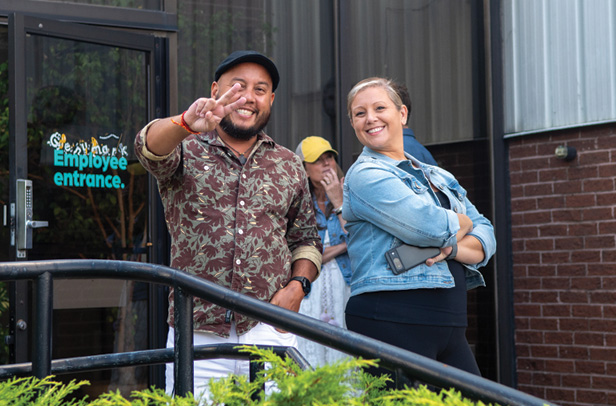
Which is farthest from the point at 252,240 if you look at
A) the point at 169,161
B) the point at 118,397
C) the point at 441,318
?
the point at 118,397

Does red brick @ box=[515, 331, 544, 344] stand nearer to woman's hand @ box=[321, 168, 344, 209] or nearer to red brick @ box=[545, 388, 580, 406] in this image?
red brick @ box=[545, 388, 580, 406]

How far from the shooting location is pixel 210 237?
119 inches

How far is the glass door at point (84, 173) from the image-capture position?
172 inches

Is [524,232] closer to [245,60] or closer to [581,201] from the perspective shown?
[581,201]

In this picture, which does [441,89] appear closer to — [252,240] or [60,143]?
[60,143]

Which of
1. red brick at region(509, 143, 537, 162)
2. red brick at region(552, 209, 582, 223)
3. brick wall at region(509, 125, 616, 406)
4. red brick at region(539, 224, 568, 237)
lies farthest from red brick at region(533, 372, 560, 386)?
red brick at region(509, 143, 537, 162)

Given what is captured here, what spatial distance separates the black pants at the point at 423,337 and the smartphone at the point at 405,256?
0.20m

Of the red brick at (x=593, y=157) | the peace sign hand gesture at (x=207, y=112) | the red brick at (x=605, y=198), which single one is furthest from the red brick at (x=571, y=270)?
the peace sign hand gesture at (x=207, y=112)

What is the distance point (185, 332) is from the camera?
6.22 ft

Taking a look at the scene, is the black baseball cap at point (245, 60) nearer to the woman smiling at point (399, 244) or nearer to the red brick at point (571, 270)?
the woman smiling at point (399, 244)

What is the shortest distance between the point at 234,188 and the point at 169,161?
0.30m

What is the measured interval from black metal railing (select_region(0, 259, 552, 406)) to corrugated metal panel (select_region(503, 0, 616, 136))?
4425 mm

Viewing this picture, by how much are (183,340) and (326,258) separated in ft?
9.42

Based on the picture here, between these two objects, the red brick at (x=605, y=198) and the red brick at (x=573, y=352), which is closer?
the red brick at (x=605, y=198)
